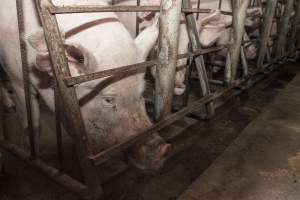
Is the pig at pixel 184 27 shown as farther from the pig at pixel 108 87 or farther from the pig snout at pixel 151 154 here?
the pig snout at pixel 151 154

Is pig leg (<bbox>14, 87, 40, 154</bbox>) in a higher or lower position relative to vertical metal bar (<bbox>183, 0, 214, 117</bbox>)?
lower

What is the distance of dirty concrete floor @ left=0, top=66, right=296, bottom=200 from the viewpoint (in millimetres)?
2312

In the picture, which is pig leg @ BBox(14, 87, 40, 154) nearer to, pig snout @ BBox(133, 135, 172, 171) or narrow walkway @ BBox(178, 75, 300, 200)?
pig snout @ BBox(133, 135, 172, 171)

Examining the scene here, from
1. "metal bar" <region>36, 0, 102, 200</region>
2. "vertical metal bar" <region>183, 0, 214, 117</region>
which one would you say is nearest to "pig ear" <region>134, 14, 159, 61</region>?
"vertical metal bar" <region>183, 0, 214, 117</region>

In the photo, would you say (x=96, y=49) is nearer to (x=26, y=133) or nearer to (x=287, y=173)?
(x=26, y=133)

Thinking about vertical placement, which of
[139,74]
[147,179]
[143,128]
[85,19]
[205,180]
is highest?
[85,19]

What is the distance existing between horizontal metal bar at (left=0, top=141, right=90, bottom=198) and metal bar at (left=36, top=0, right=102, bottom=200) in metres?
0.13

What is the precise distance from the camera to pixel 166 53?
90.8 inches

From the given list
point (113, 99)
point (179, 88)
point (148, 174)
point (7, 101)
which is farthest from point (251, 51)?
point (7, 101)

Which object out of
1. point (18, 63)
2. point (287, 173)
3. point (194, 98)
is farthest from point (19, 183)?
point (194, 98)

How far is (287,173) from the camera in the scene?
7.82 feet

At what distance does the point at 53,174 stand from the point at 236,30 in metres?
2.67

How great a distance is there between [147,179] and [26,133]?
1.35 meters

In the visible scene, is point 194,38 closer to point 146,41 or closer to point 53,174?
point 146,41
